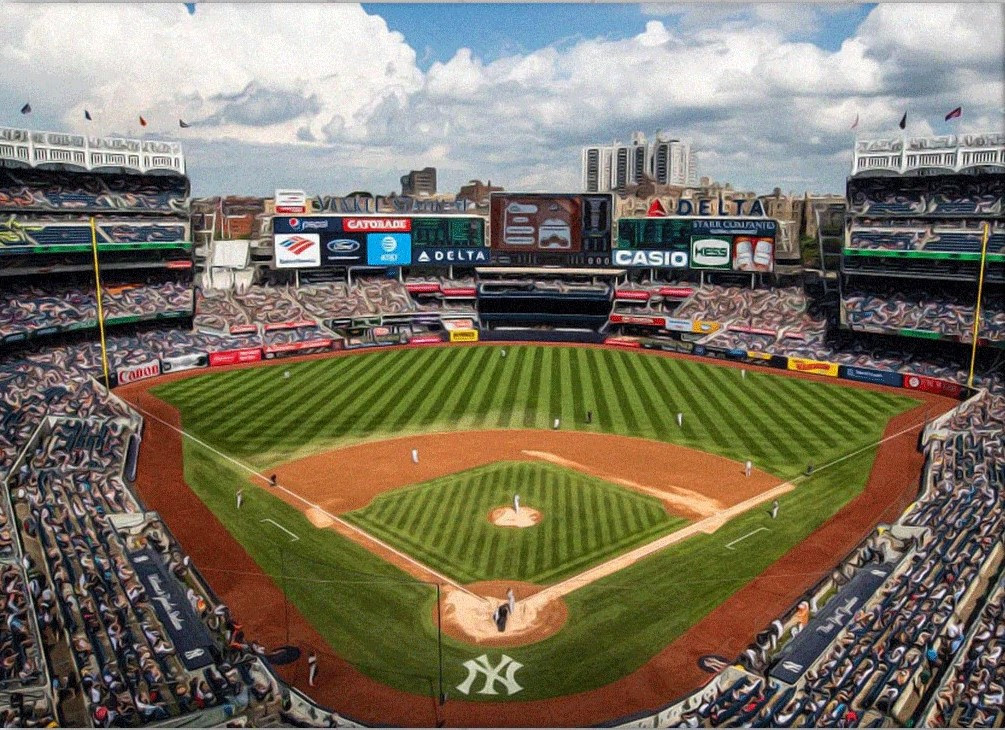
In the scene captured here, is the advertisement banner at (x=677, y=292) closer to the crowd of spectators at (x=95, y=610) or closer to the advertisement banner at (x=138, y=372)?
the advertisement banner at (x=138, y=372)

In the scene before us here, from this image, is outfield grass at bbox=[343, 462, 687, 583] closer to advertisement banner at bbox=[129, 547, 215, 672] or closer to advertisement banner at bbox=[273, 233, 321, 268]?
advertisement banner at bbox=[129, 547, 215, 672]

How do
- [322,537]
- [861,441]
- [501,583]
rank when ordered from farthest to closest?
1. [861,441]
2. [322,537]
3. [501,583]

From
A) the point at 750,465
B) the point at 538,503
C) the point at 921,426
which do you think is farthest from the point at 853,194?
the point at 538,503

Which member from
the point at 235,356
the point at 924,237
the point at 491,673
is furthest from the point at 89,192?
the point at 924,237

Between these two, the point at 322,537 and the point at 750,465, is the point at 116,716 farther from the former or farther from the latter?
the point at 750,465

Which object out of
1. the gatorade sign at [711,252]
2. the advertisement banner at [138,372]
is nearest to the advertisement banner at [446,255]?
the gatorade sign at [711,252]

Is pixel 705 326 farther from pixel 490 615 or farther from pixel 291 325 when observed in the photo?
pixel 490 615
